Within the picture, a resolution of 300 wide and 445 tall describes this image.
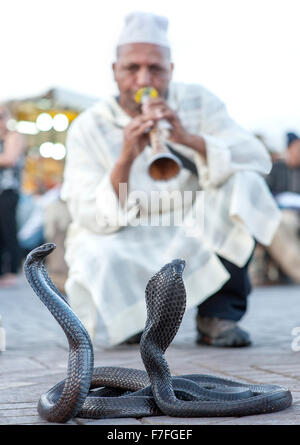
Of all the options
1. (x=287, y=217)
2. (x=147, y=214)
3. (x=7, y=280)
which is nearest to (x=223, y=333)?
(x=147, y=214)

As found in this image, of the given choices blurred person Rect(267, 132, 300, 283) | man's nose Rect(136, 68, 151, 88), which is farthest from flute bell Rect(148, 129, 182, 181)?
blurred person Rect(267, 132, 300, 283)

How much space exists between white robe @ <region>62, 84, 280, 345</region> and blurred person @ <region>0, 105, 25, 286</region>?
125 inches

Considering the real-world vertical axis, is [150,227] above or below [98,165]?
below

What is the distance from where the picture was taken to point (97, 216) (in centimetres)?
307

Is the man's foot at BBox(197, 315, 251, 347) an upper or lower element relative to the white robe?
lower

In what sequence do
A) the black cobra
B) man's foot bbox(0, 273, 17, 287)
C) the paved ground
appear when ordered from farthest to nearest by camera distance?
man's foot bbox(0, 273, 17, 287)
the paved ground
the black cobra

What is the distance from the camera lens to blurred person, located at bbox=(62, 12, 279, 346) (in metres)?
3.01

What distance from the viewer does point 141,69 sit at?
304cm

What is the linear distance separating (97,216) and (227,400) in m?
1.40

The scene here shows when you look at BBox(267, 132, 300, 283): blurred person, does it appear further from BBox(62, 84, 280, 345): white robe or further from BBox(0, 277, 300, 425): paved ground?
BBox(62, 84, 280, 345): white robe

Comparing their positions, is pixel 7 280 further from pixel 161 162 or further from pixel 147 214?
pixel 161 162

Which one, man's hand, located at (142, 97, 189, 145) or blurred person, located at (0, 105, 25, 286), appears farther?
blurred person, located at (0, 105, 25, 286)
